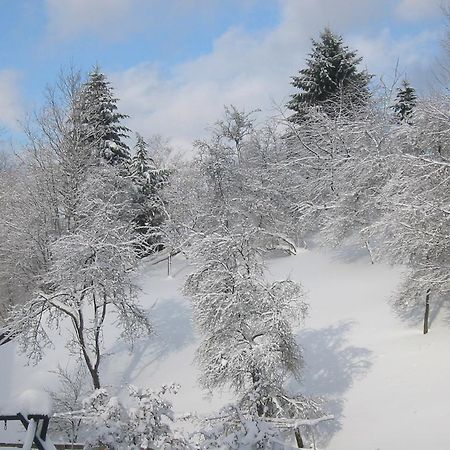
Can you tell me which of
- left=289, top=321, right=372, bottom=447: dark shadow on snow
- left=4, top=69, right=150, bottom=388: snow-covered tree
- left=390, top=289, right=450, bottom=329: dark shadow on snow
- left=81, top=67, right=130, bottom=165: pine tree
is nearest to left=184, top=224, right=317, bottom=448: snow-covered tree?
left=289, top=321, right=372, bottom=447: dark shadow on snow

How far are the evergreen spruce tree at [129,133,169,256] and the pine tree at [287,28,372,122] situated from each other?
10.8 m

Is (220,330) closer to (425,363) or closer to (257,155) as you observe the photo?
(425,363)

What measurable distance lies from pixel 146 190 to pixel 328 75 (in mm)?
15094

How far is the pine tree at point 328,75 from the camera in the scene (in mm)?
29656

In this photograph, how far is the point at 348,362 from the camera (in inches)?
547

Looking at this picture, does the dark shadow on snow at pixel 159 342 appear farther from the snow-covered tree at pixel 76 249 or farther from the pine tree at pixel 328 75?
→ the pine tree at pixel 328 75

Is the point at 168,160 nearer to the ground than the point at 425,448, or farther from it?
farther from it

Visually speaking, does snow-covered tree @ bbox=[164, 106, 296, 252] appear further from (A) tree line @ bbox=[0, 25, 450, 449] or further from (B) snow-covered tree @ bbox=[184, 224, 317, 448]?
(B) snow-covered tree @ bbox=[184, 224, 317, 448]

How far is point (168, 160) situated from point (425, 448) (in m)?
36.7

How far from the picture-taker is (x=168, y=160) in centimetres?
4250

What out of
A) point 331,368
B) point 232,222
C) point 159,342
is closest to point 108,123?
point 232,222

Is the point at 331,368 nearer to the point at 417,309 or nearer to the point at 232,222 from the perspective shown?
the point at 417,309

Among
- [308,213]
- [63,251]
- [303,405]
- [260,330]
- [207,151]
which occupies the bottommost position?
[303,405]

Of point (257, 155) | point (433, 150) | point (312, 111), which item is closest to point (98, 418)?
point (433, 150)
